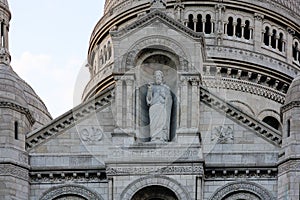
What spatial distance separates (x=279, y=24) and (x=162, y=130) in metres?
22.6

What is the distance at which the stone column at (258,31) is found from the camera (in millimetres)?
87188

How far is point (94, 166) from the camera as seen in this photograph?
66.6 metres

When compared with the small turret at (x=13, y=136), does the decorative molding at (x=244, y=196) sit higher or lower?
lower

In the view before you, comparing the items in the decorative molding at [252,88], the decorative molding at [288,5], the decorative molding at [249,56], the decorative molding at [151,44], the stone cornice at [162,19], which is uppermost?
the decorative molding at [288,5]

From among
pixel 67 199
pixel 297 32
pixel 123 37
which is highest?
pixel 297 32

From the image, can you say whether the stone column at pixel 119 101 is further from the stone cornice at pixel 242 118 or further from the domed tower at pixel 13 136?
Result: the domed tower at pixel 13 136

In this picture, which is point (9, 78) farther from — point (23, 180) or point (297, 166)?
point (297, 166)

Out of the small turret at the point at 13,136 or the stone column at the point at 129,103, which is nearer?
the small turret at the point at 13,136

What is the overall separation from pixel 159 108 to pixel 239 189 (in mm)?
3708

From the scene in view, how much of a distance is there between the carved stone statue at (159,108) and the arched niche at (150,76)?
189 mm

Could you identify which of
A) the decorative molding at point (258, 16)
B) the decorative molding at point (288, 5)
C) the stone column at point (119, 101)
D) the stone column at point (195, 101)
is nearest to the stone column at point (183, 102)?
the stone column at point (195, 101)

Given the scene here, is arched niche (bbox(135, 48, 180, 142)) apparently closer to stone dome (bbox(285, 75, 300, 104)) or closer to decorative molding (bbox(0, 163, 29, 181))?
stone dome (bbox(285, 75, 300, 104))

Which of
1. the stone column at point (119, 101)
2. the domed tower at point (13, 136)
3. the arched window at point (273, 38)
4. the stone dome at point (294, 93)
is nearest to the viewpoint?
the domed tower at point (13, 136)

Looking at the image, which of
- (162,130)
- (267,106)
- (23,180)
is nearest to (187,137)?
(162,130)
